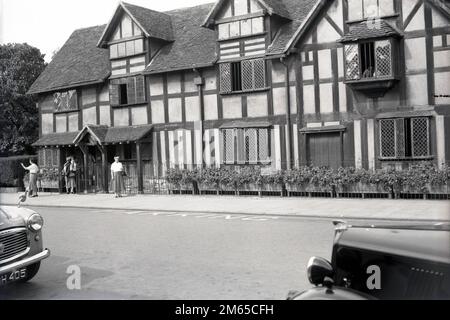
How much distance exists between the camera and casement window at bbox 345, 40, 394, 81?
697 inches

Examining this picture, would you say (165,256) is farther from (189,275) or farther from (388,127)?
(388,127)

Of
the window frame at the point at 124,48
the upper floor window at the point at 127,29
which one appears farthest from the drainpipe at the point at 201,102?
the upper floor window at the point at 127,29

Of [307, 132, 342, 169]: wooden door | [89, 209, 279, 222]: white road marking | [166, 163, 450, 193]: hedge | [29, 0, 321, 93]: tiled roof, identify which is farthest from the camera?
[29, 0, 321, 93]: tiled roof

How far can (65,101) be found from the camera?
2666 centimetres

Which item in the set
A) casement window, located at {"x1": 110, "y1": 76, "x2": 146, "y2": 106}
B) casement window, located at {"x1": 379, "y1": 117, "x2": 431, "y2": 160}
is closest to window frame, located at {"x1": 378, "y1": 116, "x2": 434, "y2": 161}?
casement window, located at {"x1": 379, "y1": 117, "x2": 431, "y2": 160}

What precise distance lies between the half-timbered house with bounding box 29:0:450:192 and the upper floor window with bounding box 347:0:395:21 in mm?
35

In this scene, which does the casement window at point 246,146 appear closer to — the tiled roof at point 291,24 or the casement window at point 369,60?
the tiled roof at point 291,24

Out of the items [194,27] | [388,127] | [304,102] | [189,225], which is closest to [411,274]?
[189,225]

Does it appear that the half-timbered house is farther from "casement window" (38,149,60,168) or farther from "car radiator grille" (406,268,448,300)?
"car radiator grille" (406,268,448,300)

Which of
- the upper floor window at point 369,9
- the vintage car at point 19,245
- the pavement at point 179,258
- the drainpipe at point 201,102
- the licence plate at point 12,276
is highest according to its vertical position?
the upper floor window at point 369,9

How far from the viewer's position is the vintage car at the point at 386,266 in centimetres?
321

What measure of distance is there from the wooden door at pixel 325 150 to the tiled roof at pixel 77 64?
423 inches

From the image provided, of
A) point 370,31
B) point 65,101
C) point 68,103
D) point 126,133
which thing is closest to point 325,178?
point 370,31
